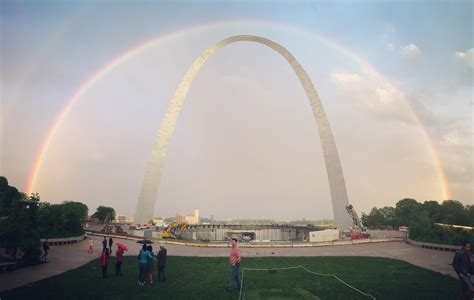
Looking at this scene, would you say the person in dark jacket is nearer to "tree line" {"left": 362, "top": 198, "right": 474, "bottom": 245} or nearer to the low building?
"tree line" {"left": 362, "top": 198, "right": 474, "bottom": 245}

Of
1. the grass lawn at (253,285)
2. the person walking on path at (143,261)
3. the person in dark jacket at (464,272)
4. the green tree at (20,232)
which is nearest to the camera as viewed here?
the person in dark jacket at (464,272)

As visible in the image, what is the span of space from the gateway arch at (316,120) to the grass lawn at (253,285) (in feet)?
114

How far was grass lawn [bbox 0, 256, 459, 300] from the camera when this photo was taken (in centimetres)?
1038

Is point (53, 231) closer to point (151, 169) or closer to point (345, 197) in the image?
point (151, 169)

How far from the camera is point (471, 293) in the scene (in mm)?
8734

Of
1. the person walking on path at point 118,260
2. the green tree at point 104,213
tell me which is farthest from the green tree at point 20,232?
the green tree at point 104,213

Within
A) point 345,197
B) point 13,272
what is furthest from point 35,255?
point 345,197

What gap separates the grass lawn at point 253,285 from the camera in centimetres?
1038

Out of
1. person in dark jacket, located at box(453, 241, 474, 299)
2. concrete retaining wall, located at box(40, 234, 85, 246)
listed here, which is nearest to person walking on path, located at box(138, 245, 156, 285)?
person in dark jacket, located at box(453, 241, 474, 299)

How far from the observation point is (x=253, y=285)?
1191 centimetres

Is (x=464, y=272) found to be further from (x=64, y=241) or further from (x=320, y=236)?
(x=64, y=241)

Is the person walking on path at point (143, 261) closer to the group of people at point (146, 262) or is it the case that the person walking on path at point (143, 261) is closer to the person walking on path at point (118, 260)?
the group of people at point (146, 262)

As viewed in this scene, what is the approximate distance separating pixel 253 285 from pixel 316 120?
48.6 m

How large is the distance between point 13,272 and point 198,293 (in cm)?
966
